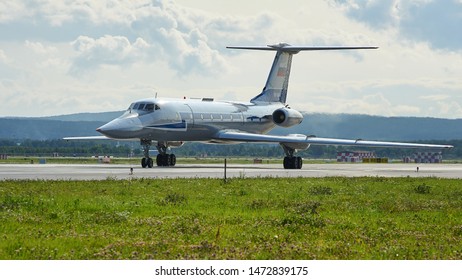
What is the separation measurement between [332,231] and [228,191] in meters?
11.6

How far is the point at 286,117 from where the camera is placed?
6369 centimetres

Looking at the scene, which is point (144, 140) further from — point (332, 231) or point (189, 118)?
point (332, 231)

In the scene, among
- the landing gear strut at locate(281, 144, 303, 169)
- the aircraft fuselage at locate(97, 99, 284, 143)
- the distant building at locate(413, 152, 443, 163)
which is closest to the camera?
the aircraft fuselage at locate(97, 99, 284, 143)

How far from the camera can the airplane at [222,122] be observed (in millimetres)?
54188

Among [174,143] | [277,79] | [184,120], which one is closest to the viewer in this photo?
[184,120]

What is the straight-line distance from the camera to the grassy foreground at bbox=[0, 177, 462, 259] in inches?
614

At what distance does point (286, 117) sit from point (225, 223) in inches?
1743

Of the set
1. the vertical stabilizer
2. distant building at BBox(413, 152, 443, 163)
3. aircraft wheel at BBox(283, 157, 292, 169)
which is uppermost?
the vertical stabilizer

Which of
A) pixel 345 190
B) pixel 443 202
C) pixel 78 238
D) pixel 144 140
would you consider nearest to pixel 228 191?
pixel 345 190

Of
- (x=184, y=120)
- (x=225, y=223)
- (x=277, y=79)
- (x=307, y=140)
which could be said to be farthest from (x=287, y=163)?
(x=225, y=223)

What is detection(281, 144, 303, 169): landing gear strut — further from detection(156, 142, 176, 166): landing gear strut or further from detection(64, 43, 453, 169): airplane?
detection(156, 142, 176, 166): landing gear strut

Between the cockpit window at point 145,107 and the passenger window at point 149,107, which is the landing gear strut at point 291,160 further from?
the passenger window at point 149,107

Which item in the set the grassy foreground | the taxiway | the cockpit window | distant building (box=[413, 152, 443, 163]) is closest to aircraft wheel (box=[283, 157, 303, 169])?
the taxiway

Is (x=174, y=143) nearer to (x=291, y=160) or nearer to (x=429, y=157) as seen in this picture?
(x=291, y=160)
